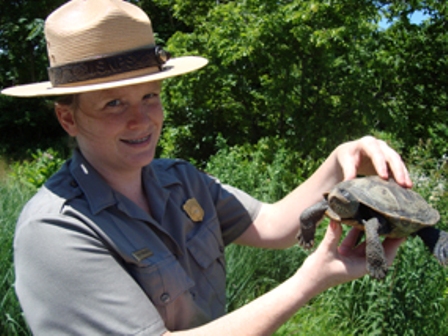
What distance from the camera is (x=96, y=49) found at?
1.91m

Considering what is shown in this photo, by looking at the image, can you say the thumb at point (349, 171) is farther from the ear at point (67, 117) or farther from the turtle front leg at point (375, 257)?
the ear at point (67, 117)

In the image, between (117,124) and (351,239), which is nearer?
(117,124)

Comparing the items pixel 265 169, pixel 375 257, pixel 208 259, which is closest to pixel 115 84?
pixel 208 259

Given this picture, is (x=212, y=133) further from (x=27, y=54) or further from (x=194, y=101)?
(x=27, y=54)

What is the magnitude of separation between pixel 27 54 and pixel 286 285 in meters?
15.8

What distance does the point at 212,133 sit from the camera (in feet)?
27.6

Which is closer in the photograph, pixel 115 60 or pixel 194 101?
pixel 115 60

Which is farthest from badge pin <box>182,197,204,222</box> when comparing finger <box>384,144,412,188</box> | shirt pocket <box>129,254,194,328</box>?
finger <box>384,144,412,188</box>

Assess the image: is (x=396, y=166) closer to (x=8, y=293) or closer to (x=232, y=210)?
(x=232, y=210)

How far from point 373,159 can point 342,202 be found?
0.24 meters

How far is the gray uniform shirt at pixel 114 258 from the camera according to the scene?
5.56 ft

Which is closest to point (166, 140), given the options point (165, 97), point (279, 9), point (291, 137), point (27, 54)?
point (165, 97)

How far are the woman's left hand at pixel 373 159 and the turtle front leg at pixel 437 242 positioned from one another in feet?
1.21

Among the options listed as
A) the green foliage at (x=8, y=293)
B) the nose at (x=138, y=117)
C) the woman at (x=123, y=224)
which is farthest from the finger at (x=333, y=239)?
the green foliage at (x=8, y=293)
